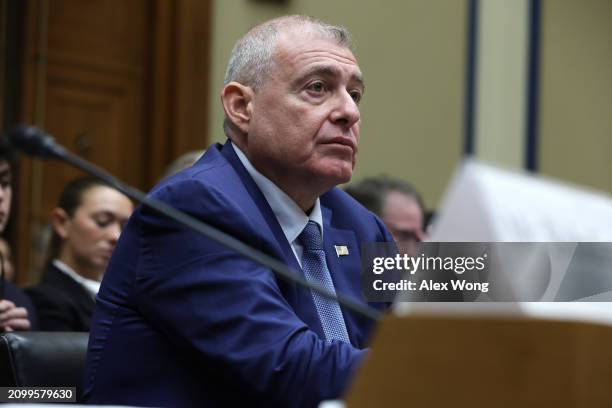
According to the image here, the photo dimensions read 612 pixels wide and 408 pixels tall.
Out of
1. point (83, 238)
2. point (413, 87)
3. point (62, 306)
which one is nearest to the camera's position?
point (62, 306)

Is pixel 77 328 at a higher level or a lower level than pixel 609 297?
lower

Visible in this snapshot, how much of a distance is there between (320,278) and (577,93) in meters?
4.25

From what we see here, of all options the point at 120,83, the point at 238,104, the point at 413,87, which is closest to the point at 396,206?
the point at 238,104

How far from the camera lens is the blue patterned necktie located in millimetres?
2219

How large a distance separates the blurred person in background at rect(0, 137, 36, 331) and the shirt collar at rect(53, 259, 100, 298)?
42 cm

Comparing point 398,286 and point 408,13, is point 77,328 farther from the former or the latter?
point 408,13

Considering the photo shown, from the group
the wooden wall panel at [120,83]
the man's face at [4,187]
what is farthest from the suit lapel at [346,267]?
the wooden wall panel at [120,83]

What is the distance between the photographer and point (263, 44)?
255 cm

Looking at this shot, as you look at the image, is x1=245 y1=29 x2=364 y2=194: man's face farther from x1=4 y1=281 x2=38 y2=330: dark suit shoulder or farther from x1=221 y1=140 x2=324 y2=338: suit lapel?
x1=4 y1=281 x2=38 y2=330: dark suit shoulder

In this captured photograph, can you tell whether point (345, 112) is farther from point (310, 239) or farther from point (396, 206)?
point (396, 206)

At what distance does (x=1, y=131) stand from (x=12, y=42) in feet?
1.46

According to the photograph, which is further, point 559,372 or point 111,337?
point 111,337

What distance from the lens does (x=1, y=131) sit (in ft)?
17.4

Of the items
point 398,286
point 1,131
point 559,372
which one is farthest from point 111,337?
point 1,131
